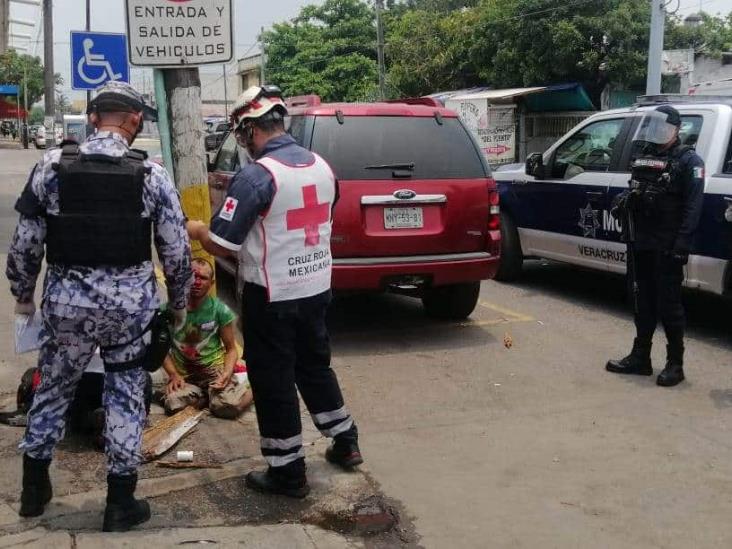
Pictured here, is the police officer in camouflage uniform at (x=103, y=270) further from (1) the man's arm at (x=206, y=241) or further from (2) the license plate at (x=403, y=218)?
(2) the license plate at (x=403, y=218)

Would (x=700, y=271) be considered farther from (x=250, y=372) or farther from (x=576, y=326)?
(x=250, y=372)

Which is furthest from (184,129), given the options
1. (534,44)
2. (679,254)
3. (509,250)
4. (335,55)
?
(335,55)

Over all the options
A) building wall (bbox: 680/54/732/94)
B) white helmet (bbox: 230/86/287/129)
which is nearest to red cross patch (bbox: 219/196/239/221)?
white helmet (bbox: 230/86/287/129)

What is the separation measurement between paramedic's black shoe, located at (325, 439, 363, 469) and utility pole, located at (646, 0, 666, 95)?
40.2 ft

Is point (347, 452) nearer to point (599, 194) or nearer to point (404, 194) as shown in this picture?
point (404, 194)

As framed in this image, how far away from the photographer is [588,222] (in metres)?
7.63

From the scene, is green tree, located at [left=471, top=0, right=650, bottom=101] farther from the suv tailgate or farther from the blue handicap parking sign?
the suv tailgate

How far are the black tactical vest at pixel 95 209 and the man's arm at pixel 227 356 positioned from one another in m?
1.61

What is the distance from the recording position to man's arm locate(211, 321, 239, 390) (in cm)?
480

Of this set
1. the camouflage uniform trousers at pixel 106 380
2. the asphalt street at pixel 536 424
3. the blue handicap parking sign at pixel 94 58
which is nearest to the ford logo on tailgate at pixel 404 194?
the asphalt street at pixel 536 424

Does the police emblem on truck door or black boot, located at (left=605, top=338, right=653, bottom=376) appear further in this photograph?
the police emblem on truck door

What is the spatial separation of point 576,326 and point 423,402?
2446 mm

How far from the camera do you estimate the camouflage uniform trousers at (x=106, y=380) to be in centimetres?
338

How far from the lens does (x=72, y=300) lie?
10.9ft
